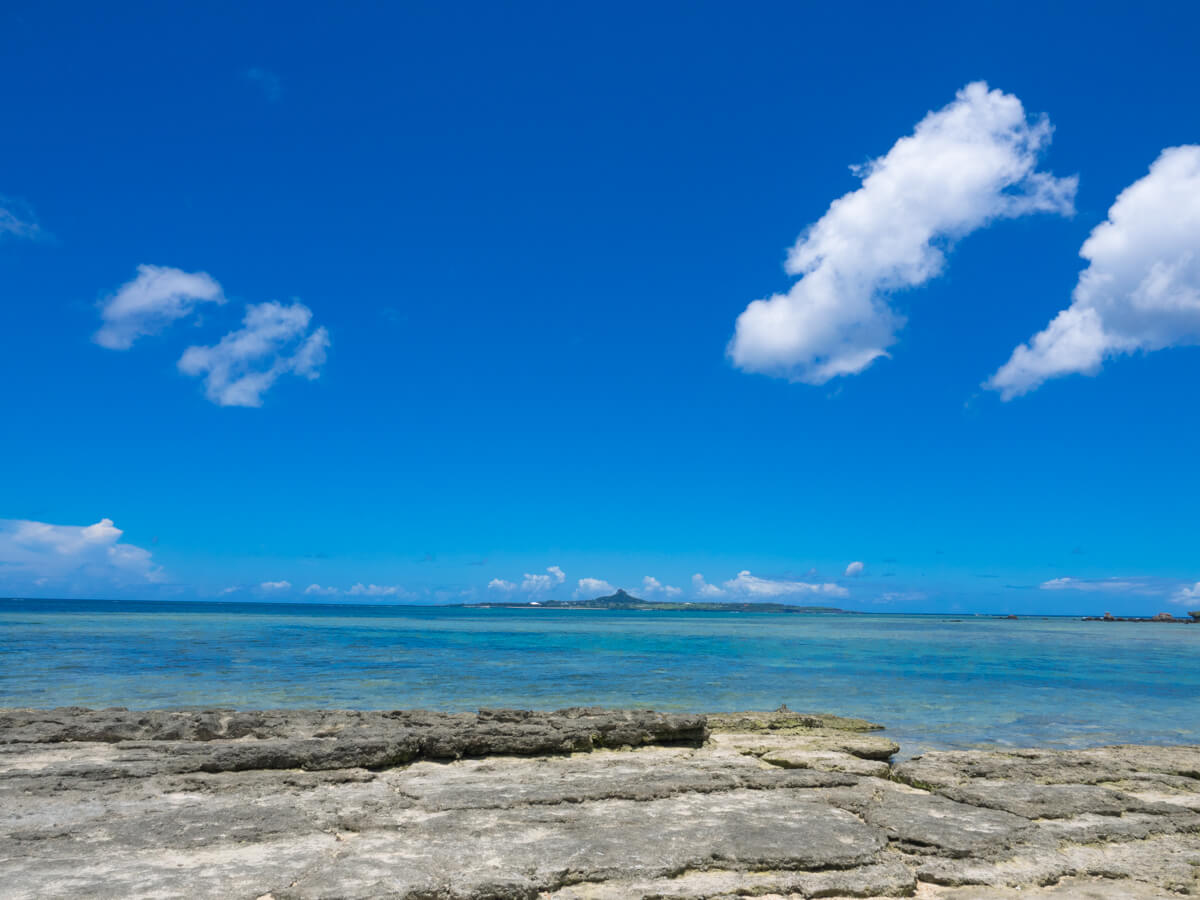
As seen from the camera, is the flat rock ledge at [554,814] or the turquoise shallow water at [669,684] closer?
the flat rock ledge at [554,814]

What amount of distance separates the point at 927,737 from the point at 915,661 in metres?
26.0

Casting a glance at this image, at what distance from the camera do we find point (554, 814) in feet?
25.7

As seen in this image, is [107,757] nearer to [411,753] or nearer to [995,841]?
[411,753]

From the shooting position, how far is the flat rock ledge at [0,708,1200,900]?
6.22 meters

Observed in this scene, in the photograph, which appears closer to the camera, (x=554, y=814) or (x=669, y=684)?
(x=554, y=814)

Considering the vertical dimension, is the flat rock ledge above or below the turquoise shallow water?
above

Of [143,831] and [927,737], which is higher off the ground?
[143,831]

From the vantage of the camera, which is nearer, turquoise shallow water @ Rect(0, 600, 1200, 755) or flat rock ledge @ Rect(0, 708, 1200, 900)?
flat rock ledge @ Rect(0, 708, 1200, 900)

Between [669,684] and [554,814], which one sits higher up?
[554,814]

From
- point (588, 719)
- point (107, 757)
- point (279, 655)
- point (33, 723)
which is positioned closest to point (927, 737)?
point (588, 719)

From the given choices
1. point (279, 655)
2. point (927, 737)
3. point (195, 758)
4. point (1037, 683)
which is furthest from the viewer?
point (279, 655)

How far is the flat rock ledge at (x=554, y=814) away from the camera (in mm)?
6219

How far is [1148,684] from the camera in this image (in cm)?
2850

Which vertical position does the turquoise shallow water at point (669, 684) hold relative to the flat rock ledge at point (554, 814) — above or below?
below
